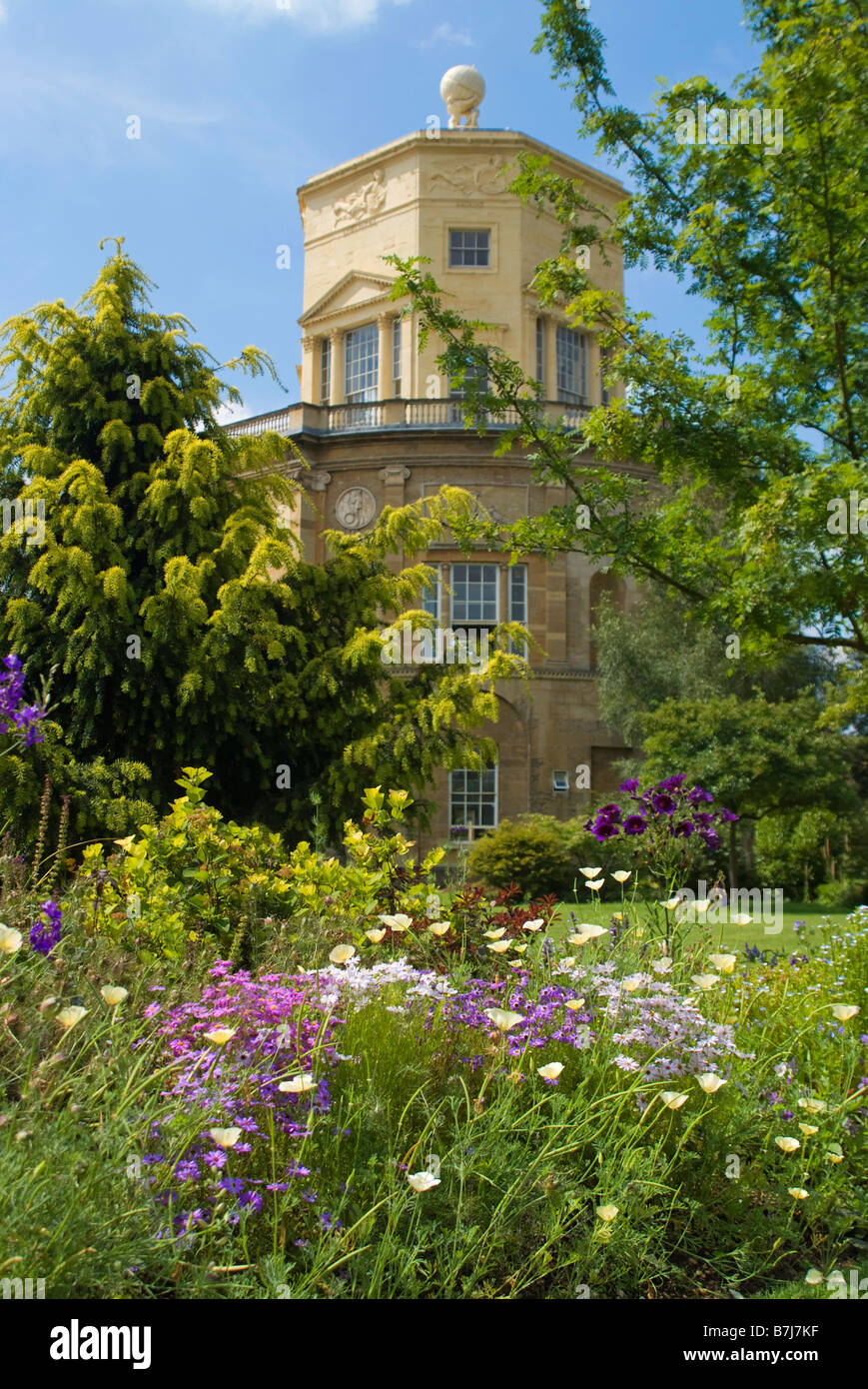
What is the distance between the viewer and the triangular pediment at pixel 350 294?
30438mm

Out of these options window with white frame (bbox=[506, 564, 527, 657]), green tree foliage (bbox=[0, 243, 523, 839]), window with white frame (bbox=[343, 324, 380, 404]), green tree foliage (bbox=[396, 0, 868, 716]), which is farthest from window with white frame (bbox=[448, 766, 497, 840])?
green tree foliage (bbox=[396, 0, 868, 716])

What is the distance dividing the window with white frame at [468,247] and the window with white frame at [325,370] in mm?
4934

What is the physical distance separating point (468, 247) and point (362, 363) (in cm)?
457

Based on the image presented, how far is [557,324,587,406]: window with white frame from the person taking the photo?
30.4 meters

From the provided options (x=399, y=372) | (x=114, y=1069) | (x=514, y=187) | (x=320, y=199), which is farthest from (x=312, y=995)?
(x=320, y=199)

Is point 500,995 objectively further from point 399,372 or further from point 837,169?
point 399,372

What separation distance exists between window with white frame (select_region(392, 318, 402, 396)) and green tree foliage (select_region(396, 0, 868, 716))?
21289 millimetres

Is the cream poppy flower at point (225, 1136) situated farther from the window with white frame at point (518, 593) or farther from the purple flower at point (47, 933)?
the window with white frame at point (518, 593)

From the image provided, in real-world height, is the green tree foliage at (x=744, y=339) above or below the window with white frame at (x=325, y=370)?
below

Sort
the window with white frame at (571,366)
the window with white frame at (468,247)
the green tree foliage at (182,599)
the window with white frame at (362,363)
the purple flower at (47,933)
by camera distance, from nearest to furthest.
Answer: the purple flower at (47,933), the green tree foliage at (182,599), the window with white frame at (468,247), the window with white frame at (571,366), the window with white frame at (362,363)

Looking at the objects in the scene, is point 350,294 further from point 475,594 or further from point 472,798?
point 472,798

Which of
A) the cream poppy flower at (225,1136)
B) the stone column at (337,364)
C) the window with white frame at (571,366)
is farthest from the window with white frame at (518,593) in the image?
the cream poppy flower at (225,1136)

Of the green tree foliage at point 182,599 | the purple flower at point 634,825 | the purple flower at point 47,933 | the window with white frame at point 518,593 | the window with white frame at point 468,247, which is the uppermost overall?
the window with white frame at point 468,247

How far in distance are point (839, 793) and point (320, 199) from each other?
24698mm
